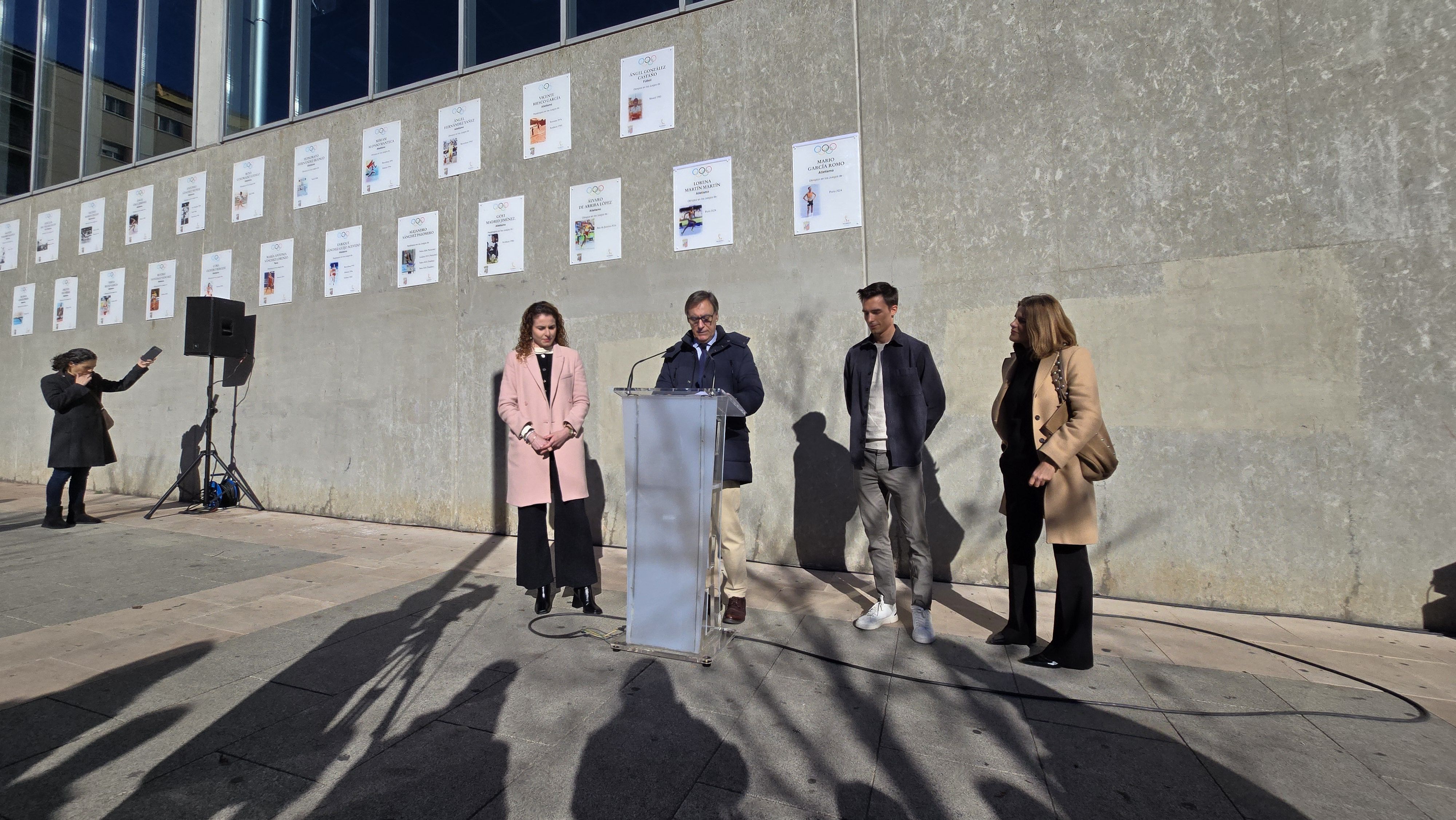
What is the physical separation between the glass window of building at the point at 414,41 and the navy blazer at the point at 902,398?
5.54 metres

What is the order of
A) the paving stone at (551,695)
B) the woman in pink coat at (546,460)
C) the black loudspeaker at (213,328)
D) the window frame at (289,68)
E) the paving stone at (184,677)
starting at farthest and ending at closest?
the black loudspeaker at (213,328)
the window frame at (289,68)
the woman in pink coat at (546,460)
the paving stone at (184,677)
the paving stone at (551,695)

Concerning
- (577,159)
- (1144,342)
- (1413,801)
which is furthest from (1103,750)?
(577,159)

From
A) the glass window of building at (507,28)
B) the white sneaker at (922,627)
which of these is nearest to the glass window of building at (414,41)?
the glass window of building at (507,28)

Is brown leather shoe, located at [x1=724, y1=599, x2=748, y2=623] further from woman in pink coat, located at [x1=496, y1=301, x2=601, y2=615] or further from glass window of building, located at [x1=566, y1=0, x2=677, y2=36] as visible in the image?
glass window of building, located at [x1=566, y1=0, x2=677, y2=36]

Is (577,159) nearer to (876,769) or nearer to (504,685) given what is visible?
(504,685)

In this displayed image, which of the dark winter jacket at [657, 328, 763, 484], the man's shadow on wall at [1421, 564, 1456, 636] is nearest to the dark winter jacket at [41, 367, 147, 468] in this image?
the dark winter jacket at [657, 328, 763, 484]

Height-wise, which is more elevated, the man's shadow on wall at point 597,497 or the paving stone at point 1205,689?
the man's shadow on wall at point 597,497

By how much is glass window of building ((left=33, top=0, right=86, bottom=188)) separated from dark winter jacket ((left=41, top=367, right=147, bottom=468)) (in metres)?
4.88

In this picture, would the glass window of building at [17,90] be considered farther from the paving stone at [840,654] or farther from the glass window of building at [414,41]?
the paving stone at [840,654]

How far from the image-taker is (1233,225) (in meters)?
3.87

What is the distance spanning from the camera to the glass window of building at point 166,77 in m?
8.00

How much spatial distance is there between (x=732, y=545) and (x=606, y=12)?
195 inches

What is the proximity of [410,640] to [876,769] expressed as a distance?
224 cm

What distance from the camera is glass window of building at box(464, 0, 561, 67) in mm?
6016
